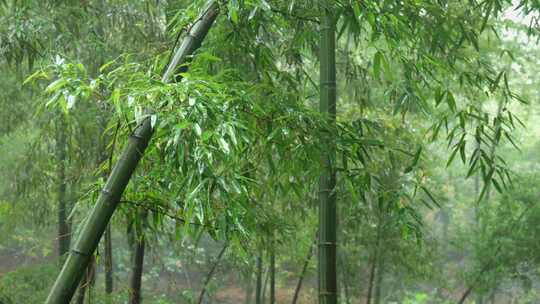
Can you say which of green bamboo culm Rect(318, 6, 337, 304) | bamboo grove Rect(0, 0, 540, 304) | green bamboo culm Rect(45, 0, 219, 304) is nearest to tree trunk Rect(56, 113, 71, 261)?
bamboo grove Rect(0, 0, 540, 304)

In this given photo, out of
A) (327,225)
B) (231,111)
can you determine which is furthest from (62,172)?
(231,111)

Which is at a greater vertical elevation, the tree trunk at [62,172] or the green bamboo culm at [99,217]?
the tree trunk at [62,172]

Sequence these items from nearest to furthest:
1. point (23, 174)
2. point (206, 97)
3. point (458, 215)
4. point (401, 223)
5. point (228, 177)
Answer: point (206, 97) < point (228, 177) < point (401, 223) < point (23, 174) < point (458, 215)

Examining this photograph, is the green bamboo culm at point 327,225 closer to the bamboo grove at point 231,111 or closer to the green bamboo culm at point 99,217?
the bamboo grove at point 231,111

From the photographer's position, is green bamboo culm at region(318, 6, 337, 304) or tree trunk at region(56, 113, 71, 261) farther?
tree trunk at region(56, 113, 71, 261)

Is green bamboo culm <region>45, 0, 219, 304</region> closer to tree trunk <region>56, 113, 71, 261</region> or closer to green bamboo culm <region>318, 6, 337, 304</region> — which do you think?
green bamboo culm <region>318, 6, 337, 304</region>

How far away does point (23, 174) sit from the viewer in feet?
19.6

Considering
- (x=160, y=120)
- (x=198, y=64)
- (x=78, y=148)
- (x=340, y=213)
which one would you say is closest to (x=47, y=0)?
(x=78, y=148)

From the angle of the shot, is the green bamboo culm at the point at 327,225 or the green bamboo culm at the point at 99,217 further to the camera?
the green bamboo culm at the point at 327,225

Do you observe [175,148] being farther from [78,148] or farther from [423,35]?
[78,148]

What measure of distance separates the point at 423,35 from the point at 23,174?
4542mm

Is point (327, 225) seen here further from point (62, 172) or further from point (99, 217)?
point (62, 172)

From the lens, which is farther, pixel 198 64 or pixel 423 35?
pixel 423 35

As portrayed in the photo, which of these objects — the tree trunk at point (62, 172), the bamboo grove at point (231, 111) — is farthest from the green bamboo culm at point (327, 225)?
the tree trunk at point (62, 172)
